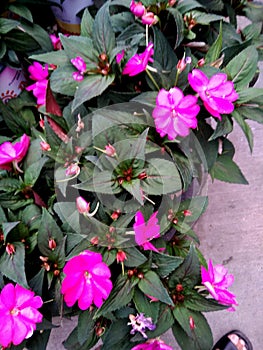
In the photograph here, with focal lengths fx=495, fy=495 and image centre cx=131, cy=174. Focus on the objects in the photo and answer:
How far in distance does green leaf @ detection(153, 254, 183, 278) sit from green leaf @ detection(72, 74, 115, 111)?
1.20 feet

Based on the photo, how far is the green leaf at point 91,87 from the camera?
3.42ft

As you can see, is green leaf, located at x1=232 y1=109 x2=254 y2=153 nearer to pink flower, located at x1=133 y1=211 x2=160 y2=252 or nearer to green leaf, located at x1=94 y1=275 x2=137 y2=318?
pink flower, located at x1=133 y1=211 x2=160 y2=252

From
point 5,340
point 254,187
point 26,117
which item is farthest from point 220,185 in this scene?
point 5,340

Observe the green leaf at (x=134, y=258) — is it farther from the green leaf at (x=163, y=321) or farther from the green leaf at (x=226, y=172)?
the green leaf at (x=226, y=172)

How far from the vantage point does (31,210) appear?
1.09m

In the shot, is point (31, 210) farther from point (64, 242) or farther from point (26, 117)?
point (26, 117)

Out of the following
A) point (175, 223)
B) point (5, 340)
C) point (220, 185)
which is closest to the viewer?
point (5, 340)

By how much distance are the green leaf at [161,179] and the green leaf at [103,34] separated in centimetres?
26

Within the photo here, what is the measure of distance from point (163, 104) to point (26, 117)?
0.51 metres

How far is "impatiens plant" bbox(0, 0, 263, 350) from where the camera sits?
995 millimetres

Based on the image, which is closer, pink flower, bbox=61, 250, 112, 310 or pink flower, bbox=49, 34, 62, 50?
pink flower, bbox=61, 250, 112, 310

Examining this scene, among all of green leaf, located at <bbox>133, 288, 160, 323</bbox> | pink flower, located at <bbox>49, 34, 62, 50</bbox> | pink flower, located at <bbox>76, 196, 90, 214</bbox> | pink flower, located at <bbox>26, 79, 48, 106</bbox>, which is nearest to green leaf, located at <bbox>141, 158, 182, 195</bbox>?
pink flower, located at <bbox>76, 196, 90, 214</bbox>

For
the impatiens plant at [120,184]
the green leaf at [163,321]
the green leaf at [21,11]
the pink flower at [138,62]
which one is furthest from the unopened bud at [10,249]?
the green leaf at [21,11]

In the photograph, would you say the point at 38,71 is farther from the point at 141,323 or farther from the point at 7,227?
the point at 141,323
